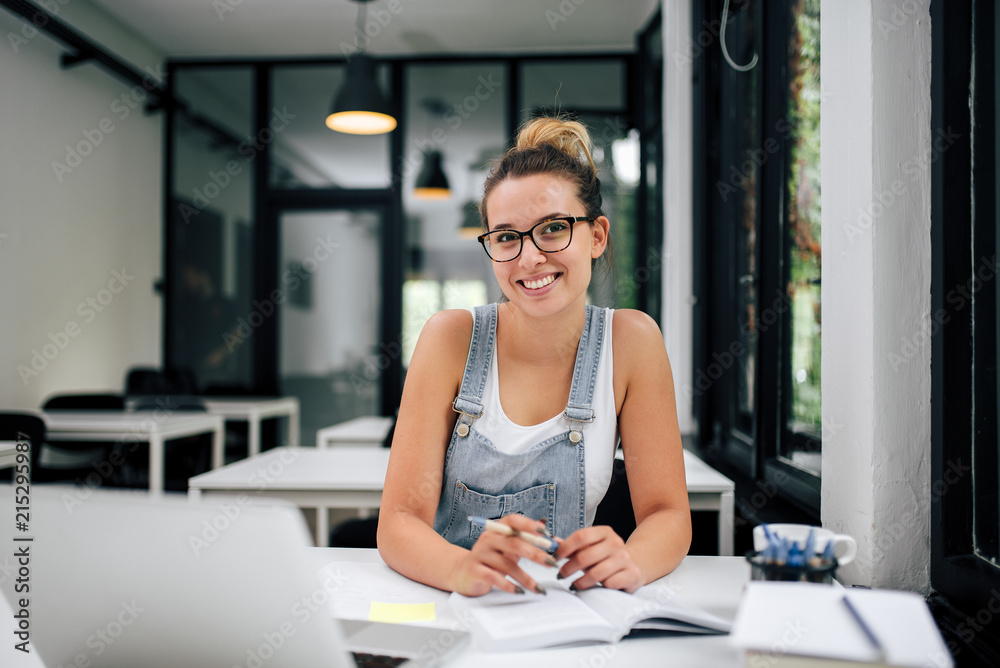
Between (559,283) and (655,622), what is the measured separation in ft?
2.16

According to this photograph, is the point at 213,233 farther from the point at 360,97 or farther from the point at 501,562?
the point at 501,562

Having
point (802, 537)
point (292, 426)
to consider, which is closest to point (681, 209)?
point (802, 537)

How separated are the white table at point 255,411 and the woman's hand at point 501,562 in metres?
3.44

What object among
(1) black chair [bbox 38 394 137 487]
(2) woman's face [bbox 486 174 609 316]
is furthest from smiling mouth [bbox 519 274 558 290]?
(1) black chair [bbox 38 394 137 487]

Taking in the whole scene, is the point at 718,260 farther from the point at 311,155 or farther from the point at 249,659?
the point at 311,155

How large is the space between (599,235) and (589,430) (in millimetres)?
429

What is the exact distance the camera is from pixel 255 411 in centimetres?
445

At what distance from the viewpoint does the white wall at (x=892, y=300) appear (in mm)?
1137

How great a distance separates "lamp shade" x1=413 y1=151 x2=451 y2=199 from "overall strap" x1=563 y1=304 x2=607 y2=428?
4043mm

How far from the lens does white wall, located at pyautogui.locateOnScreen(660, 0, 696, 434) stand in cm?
334

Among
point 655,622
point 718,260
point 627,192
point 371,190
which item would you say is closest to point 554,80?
point 627,192

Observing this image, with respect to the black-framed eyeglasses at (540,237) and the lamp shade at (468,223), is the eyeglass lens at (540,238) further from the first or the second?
the lamp shade at (468,223)

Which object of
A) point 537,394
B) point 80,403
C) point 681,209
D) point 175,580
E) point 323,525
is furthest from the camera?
point 80,403

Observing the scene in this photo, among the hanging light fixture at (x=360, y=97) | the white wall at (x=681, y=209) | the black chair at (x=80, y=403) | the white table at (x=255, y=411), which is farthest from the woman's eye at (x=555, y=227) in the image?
the black chair at (x=80, y=403)
